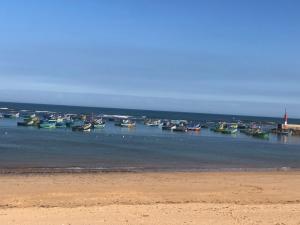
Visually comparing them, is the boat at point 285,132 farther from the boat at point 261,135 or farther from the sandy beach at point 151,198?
the sandy beach at point 151,198

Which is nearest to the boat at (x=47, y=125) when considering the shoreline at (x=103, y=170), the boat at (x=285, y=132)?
the boat at (x=285, y=132)

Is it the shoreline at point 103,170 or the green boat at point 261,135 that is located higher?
the green boat at point 261,135

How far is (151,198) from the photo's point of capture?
69.4ft

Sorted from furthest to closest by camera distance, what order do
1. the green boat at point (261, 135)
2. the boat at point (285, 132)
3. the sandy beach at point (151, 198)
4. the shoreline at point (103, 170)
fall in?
the boat at point (285, 132) < the green boat at point (261, 135) < the shoreline at point (103, 170) < the sandy beach at point (151, 198)

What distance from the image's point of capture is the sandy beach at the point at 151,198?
610 inches

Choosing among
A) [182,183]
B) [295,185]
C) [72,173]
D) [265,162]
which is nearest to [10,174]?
[72,173]

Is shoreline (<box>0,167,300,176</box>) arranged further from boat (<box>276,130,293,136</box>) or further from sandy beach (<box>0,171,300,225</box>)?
boat (<box>276,130,293,136</box>)

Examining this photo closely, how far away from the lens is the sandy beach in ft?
50.8

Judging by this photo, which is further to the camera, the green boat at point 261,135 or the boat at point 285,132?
the boat at point 285,132

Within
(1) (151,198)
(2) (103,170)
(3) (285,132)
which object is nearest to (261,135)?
(3) (285,132)

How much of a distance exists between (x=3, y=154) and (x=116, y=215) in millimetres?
25585

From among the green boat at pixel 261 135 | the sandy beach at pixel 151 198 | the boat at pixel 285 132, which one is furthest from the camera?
the boat at pixel 285 132

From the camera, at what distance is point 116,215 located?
51.8 feet

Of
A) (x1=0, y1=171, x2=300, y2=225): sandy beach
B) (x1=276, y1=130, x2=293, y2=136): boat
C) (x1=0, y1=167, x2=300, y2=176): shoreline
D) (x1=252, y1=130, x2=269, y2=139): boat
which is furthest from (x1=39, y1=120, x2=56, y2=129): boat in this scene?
(x1=0, y1=171, x2=300, y2=225): sandy beach
